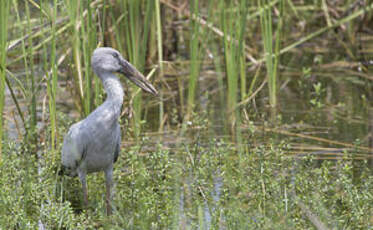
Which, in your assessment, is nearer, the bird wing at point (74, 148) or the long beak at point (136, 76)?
the bird wing at point (74, 148)

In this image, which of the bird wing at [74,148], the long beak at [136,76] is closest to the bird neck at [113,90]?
the long beak at [136,76]

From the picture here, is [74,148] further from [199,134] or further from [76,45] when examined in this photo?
[76,45]

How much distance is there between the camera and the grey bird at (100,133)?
4410 mm

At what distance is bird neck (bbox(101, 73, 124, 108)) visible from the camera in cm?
445

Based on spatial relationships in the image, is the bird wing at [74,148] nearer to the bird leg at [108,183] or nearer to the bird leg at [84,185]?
the bird leg at [84,185]

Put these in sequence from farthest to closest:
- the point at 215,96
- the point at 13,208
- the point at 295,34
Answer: the point at 295,34 → the point at 215,96 → the point at 13,208

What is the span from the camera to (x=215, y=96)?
7.45 metres

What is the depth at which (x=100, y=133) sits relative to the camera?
4.43 metres

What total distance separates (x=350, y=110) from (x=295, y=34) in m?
3.20

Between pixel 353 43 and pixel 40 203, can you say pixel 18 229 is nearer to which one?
pixel 40 203

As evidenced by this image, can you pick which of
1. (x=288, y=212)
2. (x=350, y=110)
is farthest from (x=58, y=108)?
(x=288, y=212)

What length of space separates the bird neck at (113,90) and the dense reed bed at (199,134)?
0.16 metres

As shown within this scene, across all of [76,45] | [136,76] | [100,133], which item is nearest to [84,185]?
[100,133]

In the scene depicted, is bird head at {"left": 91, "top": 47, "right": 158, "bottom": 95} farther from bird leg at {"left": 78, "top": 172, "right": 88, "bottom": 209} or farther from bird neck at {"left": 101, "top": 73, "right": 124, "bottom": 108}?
bird leg at {"left": 78, "top": 172, "right": 88, "bottom": 209}
